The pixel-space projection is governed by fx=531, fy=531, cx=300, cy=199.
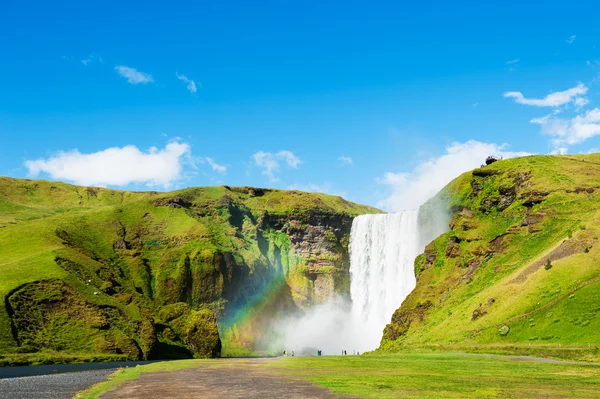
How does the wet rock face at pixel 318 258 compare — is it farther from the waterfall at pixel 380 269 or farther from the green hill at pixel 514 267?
the green hill at pixel 514 267

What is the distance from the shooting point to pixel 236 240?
183m

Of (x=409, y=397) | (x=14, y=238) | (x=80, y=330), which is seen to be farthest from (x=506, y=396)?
(x=14, y=238)

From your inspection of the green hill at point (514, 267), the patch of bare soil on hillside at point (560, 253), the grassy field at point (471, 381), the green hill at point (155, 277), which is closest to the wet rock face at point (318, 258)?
the green hill at point (155, 277)

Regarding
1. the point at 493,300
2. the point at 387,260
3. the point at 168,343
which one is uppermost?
the point at 387,260

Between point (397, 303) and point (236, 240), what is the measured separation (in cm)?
6534

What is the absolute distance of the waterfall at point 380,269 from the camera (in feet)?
463

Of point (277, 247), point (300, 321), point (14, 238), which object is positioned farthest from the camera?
point (277, 247)

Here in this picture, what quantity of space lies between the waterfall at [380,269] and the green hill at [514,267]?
10243 millimetres

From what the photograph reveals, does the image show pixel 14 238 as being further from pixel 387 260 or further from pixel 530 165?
pixel 530 165

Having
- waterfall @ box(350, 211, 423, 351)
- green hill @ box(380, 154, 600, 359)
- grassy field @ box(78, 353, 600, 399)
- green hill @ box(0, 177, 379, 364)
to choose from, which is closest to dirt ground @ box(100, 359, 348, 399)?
grassy field @ box(78, 353, 600, 399)

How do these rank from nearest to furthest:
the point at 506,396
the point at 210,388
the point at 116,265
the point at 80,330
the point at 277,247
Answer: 1. the point at 506,396
2. the point at 210,388
3. the point at 80,330
4. the point at 116,265
5. the point at 277,247

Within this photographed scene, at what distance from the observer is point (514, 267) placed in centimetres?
9400

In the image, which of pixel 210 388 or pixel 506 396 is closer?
pixel 506 396

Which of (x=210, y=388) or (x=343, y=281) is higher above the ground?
(x=343, y=281)
